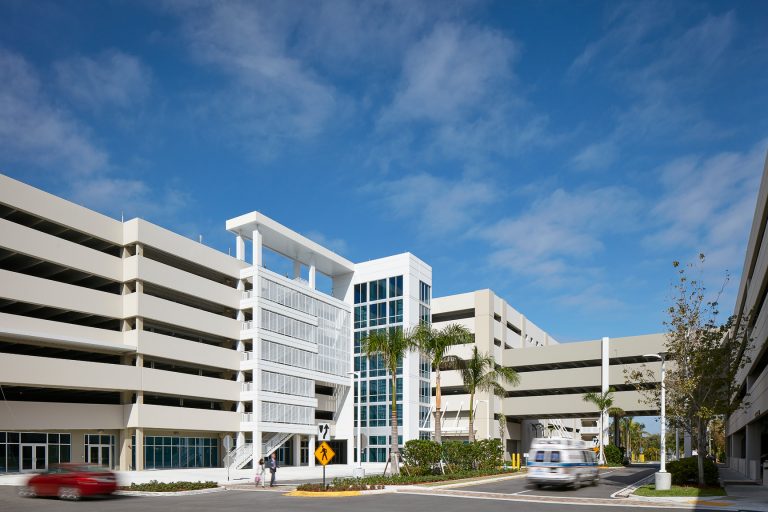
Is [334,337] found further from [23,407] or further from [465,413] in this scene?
[23,407]

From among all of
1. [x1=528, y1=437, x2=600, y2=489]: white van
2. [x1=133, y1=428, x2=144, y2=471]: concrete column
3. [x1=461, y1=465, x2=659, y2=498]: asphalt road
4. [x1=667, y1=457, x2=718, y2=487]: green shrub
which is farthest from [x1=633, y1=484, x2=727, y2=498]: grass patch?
[x1=133, y1=428, x2=144, y2=471]: concrete column

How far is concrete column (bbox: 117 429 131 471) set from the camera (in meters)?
52.7

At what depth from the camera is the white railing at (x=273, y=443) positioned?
203 feet

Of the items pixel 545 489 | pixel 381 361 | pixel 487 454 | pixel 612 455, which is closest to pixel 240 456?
pixel 381 361

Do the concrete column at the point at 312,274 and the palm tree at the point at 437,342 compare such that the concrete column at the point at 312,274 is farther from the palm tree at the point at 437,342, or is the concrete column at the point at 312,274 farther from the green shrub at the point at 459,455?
the green shrub at the point at 459,455

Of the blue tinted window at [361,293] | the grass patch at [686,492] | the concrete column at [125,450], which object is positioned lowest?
the concrete column at [125,450]

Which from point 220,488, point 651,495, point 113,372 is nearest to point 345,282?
point 113,372

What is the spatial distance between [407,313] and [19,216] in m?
40.0

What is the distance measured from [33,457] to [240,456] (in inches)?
677

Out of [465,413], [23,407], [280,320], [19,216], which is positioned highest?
[19,216]

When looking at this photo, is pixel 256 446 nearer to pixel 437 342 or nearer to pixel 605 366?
pixel 437 342

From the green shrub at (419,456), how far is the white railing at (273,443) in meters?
23.8

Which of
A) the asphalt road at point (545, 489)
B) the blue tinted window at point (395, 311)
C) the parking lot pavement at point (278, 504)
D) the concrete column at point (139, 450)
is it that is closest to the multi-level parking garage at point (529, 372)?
the blue tinted window at point (395, 311)

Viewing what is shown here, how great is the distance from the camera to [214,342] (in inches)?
2525
